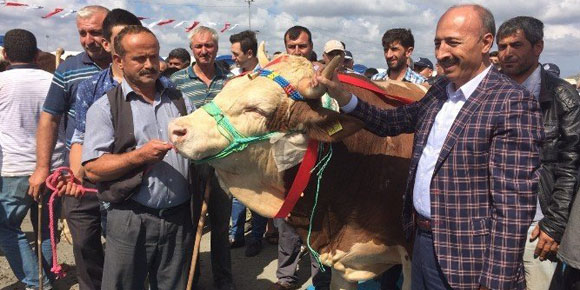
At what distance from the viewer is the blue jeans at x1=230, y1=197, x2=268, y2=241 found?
602 cm

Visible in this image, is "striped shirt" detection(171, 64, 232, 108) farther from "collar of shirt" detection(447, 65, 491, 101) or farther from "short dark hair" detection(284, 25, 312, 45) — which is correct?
"collar of shirt" detection(447, 65, 491, 101)

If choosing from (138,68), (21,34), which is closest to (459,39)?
(138,68)

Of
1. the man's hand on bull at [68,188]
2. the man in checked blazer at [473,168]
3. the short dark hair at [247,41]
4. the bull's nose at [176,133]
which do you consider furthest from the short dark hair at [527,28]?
the short dark hair at [247,41]

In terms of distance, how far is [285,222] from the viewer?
3.29 metres

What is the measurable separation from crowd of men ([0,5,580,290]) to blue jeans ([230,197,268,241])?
129 centimetres

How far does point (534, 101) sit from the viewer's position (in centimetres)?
195

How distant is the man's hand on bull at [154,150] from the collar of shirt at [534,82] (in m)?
2.52

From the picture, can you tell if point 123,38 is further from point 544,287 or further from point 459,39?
point 544,287

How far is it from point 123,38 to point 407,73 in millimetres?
3646

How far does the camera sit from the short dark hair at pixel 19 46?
4.52m

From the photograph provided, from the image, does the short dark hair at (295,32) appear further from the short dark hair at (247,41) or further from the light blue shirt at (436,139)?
the light blue shirt at (436,139)

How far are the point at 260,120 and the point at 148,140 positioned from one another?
0.75 m

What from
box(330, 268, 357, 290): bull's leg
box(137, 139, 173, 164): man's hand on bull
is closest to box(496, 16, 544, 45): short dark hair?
box(330, 268, 357, 290): bull's leg

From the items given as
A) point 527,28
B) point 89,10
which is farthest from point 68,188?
point 527,28
